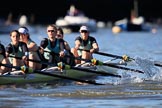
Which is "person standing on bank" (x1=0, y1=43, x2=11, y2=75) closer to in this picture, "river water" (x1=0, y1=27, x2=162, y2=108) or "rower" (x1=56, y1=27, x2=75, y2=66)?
"river water" (x1=0, y1=27, x2=162, y2=108)

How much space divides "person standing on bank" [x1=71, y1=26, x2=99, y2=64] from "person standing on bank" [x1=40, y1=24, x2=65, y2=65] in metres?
1.21

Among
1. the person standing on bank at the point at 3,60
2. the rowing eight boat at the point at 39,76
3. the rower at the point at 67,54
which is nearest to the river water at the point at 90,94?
the rowing eight boat at the point at 39,76

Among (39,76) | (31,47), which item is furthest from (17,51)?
(39,76)

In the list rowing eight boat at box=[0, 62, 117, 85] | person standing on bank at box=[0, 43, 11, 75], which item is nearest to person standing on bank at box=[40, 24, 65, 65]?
rowing eight boat at box=[0, 62, 117, 85]

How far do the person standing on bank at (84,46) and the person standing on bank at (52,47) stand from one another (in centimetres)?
121

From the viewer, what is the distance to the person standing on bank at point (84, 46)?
64.8 feet

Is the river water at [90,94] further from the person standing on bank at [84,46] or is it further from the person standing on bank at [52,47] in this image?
the person standing on bank at [84,46]

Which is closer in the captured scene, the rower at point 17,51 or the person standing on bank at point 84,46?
the rower at point 17,51

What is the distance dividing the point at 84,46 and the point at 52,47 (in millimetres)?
1772

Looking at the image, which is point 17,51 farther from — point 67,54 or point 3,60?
point 67,54

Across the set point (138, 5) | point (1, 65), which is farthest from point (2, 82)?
point (138, 5)

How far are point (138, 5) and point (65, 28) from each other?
32166 millimetres

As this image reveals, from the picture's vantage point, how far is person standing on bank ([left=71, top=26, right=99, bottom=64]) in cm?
1975

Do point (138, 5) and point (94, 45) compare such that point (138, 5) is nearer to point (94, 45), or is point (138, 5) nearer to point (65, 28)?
point (65, 28)
